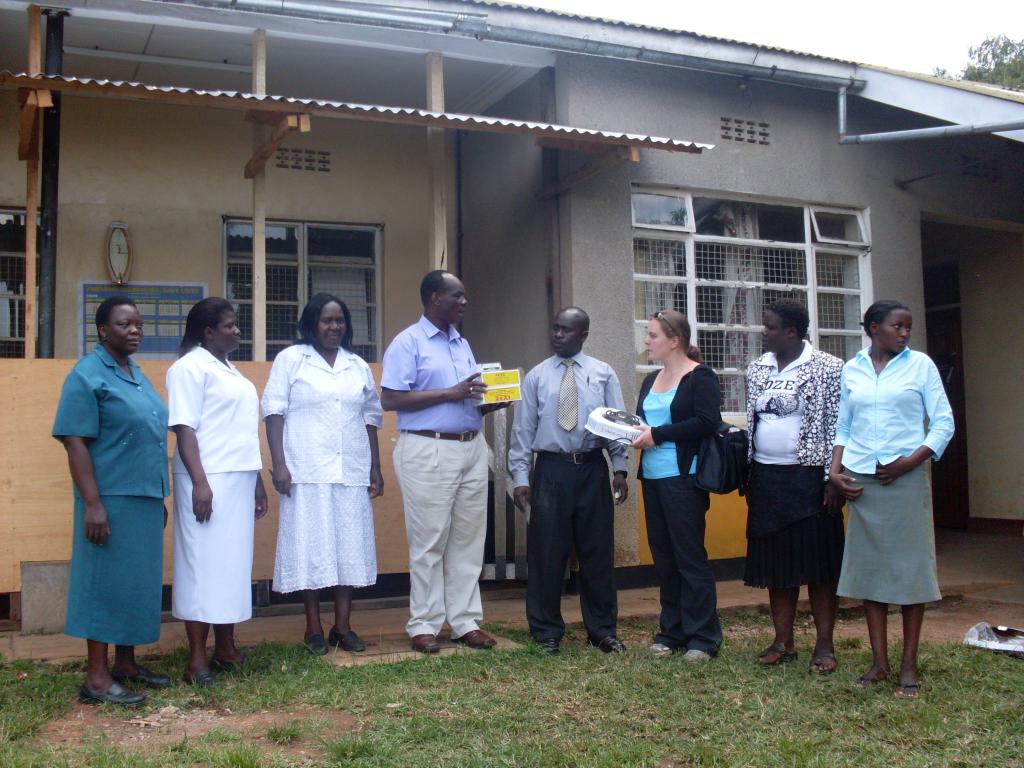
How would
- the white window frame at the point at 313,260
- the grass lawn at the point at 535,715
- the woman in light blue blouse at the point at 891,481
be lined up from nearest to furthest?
the grass lawn at the point at 535,715 < the woman in light blue blouse at the point at 891,481 < the white window frame at the point at 313,260

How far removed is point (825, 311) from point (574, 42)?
2904 millimetres

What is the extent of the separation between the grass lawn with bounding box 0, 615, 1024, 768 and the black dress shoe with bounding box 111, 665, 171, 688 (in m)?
0.12

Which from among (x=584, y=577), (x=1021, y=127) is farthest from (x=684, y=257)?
(x=584, y=577)

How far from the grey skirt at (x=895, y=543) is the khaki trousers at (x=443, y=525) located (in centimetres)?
185

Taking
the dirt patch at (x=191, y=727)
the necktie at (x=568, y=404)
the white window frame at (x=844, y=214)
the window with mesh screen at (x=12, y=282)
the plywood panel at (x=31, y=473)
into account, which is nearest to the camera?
the dirt patch at (x=191, y=727)

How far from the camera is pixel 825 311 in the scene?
8.09m

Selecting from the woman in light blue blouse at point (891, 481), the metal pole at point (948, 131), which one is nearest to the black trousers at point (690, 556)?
the woman in light blue blouse at point (891, 481)

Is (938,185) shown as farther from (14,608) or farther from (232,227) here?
(14,608)

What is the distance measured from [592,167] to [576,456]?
230 centimetres

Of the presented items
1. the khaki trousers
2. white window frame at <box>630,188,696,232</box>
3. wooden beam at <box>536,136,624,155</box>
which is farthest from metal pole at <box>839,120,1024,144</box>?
the khaki trousers

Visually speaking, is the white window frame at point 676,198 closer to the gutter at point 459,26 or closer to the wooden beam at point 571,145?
the wooden beam at point 571,145

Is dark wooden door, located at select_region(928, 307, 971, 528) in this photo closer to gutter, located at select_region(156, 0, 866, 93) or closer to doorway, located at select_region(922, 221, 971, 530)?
doorway, located at select_region(922, 221, 971, 530)

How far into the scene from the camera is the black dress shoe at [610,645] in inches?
207

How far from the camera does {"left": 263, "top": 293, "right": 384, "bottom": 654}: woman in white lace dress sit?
199 inches
